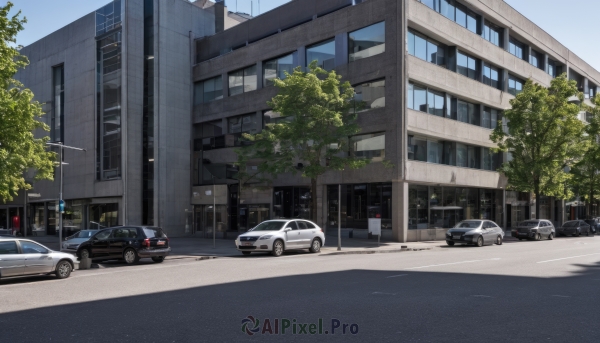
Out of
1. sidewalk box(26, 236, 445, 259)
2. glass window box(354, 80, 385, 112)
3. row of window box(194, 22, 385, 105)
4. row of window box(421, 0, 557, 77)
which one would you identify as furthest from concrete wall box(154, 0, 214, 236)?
row of window box(421, 0, 557, 77)

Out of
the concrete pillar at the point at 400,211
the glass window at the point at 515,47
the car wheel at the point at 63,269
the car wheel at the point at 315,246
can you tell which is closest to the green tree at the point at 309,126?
the concrete pillar at the point at 400,211

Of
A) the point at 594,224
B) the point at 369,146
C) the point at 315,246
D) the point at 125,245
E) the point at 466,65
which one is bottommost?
the point at 594,224

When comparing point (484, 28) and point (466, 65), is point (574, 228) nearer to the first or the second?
point (466, 65)

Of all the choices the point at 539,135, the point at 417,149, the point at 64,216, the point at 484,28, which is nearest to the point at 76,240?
the point at 417,149

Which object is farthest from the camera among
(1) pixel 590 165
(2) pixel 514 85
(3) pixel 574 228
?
(1) pixel 590 165

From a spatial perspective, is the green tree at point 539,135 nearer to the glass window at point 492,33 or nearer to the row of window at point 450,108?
the row of window at point 450,108

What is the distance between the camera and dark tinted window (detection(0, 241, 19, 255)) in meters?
16.1

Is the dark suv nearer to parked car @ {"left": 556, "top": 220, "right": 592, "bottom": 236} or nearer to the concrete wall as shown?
the concrete wall

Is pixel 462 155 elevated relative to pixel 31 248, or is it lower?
elevated

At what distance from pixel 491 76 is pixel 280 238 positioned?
88.4 ft

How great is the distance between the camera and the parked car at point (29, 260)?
15.9 meters

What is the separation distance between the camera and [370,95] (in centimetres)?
3441

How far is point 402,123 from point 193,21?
21771mm

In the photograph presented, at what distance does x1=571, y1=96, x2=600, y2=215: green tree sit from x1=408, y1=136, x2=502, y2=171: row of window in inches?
372
